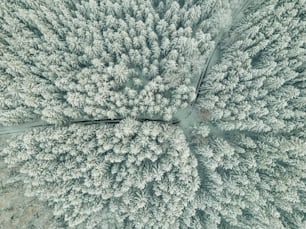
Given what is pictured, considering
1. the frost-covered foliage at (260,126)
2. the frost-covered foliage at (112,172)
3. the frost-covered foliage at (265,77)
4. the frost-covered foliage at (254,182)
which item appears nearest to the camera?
the frost-covered foliage at (112,172)

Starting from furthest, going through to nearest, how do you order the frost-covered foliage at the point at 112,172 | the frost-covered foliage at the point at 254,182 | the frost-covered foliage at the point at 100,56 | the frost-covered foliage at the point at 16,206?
the frost-covered foliage at the point at 16,206 < the frost-covered foliage at the point at 100,56 < the frost-covered foliage at the point at 254,182 < the frost-covered foliage at the point at 112,172

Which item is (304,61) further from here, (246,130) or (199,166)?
(199,166)

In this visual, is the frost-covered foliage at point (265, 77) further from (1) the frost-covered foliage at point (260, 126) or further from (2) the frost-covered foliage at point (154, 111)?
(2) the frost-covered foliage at point (154, 111)

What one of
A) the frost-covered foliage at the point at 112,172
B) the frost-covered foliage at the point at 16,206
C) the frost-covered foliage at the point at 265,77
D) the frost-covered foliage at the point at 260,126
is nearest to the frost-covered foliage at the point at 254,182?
the frost-covered foliage at the point at 260,126

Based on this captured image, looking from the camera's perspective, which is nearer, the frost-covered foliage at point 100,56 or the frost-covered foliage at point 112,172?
the frost-covered foliage at point 112,172

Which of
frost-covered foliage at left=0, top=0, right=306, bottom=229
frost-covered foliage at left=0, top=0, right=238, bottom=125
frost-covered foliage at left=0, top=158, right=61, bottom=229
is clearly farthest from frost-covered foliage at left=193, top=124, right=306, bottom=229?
frost-covered foliage at left=0, top=158, right=61, bottom=229

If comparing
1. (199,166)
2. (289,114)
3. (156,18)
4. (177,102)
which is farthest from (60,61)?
(289,114)

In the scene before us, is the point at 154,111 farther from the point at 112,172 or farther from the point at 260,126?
the point at 260,126
